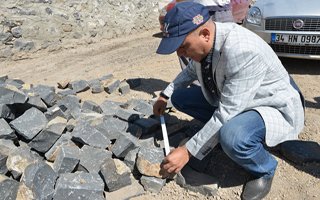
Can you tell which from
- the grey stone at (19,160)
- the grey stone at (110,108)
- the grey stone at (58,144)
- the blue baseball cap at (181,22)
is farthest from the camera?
the grey stone at (110,108)

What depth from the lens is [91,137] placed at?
317cm

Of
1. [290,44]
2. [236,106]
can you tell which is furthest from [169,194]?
[290,44]

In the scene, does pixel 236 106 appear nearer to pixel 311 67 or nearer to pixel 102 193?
pixel 102 193

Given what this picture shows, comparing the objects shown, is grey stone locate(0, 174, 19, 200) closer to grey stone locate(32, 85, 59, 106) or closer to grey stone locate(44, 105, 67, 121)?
grey stone locate(44, 105, 67, 121)

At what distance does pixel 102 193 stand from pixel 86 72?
3.34 m

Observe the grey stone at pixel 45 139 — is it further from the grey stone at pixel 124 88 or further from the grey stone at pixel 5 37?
the grey stone at pixel 5 37

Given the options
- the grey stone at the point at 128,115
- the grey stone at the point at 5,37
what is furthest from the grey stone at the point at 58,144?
the grey stone at the point at 5,37

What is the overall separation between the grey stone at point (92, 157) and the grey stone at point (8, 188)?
53 cm

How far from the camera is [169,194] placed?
9.34 feet

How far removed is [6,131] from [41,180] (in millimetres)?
807

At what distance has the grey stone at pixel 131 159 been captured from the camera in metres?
3.01

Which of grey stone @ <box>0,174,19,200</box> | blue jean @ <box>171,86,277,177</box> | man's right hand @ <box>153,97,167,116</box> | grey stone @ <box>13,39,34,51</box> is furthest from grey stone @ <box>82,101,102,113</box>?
grey stone @ <box>13,39,34,51</box>

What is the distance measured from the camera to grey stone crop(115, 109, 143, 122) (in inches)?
Answer: 142

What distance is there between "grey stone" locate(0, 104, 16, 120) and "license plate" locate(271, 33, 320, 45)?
366cm
